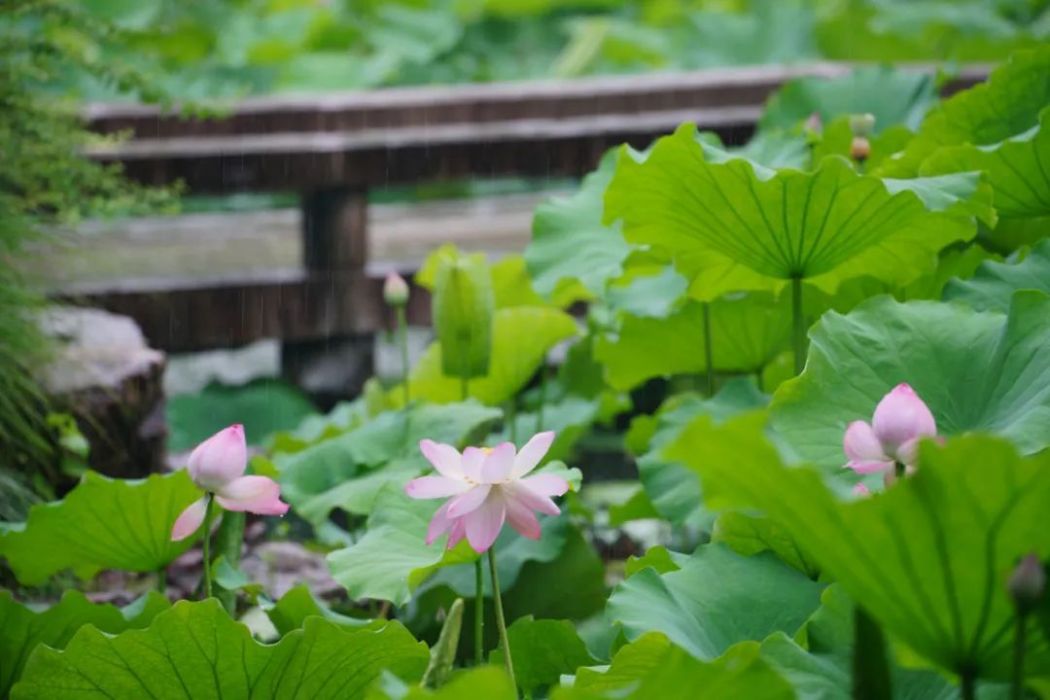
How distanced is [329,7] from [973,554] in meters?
4.95

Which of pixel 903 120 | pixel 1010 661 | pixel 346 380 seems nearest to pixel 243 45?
pixel 346 380

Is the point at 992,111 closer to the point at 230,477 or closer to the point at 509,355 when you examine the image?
the point at 509,355

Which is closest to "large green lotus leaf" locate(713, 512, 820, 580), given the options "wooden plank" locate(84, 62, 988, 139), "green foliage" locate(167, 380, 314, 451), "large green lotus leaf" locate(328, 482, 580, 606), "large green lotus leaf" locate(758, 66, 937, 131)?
"large green lotus leaf" locate(328, 482, 580, 606)

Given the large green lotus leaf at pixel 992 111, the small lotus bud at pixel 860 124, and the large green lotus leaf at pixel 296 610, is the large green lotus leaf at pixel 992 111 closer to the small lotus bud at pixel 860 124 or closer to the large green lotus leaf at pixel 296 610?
the small lotus bud at pixel 860 124

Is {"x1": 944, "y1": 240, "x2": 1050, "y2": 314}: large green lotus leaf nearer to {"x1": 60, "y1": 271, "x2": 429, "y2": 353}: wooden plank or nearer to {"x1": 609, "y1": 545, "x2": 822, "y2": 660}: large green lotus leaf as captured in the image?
{"x1": 609, "y1": 545, "x2": 822, "y2": 660}: large green lotus leaf

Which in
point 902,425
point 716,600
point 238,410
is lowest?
point 238,410

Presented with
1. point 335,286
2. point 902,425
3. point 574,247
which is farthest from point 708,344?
point 335,286

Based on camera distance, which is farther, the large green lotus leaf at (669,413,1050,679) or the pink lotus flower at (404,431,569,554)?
the pink lotus flower at (404,431,569,554)

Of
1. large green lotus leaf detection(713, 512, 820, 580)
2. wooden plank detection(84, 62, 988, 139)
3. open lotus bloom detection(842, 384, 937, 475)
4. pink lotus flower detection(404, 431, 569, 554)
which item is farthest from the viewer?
wooden plank detection(84, 62, 988, 139)

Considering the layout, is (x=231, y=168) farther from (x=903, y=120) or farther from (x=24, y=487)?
(x=903, y=120)

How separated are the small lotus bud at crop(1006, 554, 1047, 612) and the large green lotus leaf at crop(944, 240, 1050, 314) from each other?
28.0 inches

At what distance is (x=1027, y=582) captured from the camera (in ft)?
2.29

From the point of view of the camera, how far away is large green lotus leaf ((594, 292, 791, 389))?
69.3 inches

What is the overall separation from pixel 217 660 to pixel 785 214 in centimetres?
65
